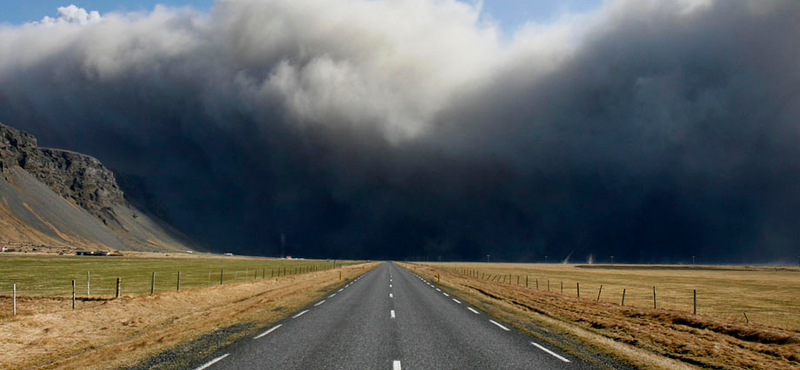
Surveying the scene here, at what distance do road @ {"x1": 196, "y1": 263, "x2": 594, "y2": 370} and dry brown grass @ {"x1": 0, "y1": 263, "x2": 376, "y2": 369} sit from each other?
2.44 metres

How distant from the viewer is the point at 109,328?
1825cm

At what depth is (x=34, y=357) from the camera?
13.3 meters

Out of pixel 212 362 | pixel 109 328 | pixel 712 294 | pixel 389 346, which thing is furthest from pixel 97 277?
pixel 712 294

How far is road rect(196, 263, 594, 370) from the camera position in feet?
33.7

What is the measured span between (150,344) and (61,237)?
231990 mm

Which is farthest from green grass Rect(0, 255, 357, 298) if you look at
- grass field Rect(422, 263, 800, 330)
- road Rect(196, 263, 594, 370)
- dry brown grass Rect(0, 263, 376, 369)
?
grass field Rect(422, 263, 800, 330)

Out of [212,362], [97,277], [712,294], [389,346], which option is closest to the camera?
[212,362]

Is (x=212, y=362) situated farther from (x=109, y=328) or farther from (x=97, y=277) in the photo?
(x=97, y=277)

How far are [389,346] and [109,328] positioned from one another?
12719mm

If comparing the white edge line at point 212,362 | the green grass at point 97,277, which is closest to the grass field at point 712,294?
the white edge line at point 212,362

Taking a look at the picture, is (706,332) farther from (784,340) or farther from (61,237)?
→ (61,237)

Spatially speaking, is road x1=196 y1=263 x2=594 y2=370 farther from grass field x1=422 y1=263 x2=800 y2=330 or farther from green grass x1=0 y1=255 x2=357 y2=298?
green grass x1=0 y1=255 x2=357 y2=298

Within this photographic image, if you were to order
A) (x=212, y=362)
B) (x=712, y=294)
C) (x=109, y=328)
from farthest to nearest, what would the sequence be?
1. (x=712, y=294)
2. (x=109, y=328)
3. (x=212, y=362)

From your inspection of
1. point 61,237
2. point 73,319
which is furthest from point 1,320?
point 61,237
